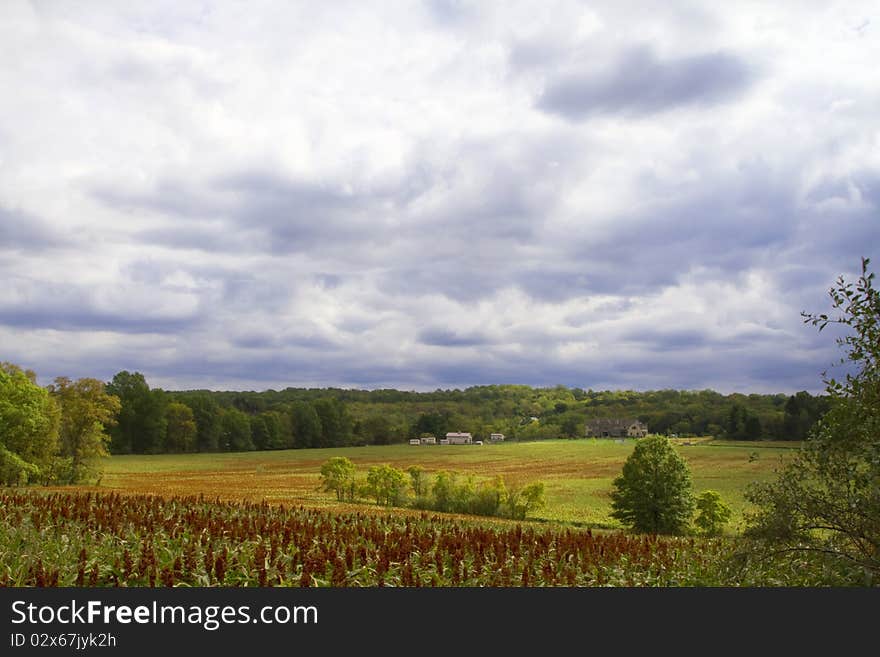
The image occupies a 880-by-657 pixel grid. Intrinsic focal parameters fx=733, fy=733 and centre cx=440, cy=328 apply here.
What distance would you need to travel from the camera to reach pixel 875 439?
32.1 feet

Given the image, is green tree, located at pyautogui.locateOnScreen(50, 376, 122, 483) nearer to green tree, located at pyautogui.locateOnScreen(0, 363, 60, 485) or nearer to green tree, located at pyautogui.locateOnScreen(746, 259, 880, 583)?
green tree, located at pyautogui.locateOnScreen(0, 363, 60, 485)

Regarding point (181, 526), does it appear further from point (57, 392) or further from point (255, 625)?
point (57, 392)

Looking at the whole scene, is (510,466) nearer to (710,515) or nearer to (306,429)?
(306,429)

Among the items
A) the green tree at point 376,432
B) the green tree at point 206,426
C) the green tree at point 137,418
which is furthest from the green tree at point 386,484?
the green tree at point 376,432

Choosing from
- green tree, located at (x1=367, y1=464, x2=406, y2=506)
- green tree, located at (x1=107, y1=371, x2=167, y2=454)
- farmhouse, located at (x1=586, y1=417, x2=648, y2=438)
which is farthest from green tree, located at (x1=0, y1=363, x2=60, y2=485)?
farmhouse, located at (x1=586, y1=417, x2=648, y2=438)

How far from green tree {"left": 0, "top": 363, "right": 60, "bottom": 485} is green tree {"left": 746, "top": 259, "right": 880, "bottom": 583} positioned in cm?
4423

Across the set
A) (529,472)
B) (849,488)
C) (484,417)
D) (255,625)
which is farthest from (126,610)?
(484,417)

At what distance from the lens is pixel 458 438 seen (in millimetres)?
153125

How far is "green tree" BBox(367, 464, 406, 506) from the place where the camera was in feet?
144

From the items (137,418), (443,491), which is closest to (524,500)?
(443,491)

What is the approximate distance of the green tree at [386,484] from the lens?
144 ft

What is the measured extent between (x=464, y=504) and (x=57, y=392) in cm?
4075

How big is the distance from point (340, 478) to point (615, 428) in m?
114

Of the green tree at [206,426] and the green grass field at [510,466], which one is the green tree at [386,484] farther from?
the green tree at [206,426]
